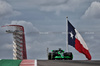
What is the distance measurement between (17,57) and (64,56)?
83506 millimetres

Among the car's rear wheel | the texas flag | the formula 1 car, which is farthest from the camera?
the texas flag

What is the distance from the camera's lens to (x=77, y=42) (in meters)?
35.0

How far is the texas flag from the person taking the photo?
3425 centimetres

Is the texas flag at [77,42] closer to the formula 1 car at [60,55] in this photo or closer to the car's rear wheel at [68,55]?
the car's rear wheel at [68,55]

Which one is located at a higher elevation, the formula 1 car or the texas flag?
the texas flag

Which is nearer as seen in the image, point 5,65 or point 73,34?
point 5,65

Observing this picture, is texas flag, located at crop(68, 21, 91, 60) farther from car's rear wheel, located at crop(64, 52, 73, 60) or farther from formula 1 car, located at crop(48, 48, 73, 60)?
formula 1 car, located at crop(48, 48, 73, 60)

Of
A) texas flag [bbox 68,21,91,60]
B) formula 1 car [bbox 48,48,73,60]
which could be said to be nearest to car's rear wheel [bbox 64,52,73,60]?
formula 1 car [bbox 48,48,73,60]

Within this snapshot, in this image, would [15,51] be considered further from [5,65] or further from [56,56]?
[5,65]

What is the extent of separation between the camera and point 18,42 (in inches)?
4535

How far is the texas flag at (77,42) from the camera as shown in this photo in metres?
34.2

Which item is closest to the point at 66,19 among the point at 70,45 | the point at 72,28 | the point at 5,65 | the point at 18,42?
the point at 72,28

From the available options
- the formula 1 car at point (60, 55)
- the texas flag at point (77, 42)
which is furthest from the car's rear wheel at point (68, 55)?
the texas flag at point (77, 42)

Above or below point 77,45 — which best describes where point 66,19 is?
above
